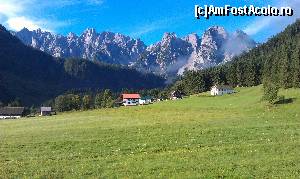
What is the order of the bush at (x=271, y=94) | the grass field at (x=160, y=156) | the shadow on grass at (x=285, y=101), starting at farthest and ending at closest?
the shadow on grass at (x=285, y=101)
the bush at (x=271, y=94)
the grass field at (x=160, y=156)

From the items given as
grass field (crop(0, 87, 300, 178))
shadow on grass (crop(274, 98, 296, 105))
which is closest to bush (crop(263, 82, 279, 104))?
shadow on grass (crop(274, 98, 296, 105))

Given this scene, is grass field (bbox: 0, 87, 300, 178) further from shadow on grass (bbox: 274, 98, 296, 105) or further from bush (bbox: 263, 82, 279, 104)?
shadow on grass (bbox: 274, 98, 296, 105)

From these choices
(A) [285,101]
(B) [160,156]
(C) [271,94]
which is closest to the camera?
(B) [160,156]

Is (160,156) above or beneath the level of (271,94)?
beneath

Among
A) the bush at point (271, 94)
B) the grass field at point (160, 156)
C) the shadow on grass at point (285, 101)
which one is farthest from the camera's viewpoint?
Result: the shadow on grass at point (285, 101)

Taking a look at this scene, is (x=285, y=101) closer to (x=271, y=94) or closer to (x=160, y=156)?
(x=271, y=94)

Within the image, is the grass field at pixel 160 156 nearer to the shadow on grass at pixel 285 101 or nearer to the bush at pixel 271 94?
the bush at pixel 271 94

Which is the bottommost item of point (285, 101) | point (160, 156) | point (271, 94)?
point (160, 156)

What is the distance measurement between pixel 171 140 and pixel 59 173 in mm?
17996

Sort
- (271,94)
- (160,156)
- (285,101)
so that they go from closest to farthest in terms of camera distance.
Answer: (160,156)
(271,94)
(285,101)

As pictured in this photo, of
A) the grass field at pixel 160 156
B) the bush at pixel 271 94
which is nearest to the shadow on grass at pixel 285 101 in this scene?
the bush at pixel 271 94

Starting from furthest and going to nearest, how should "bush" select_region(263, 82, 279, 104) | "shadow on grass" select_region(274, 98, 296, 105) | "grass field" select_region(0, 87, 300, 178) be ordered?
1. "shadow on grass" select_region(274, 98, 296, 105)
2. "bush" select_region(263, 82, 279, 104)
3. "grass field" select_region(0, 87, 300, 178)

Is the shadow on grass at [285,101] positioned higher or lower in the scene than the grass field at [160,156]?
higher

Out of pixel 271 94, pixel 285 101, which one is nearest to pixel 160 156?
pixel 271 94
